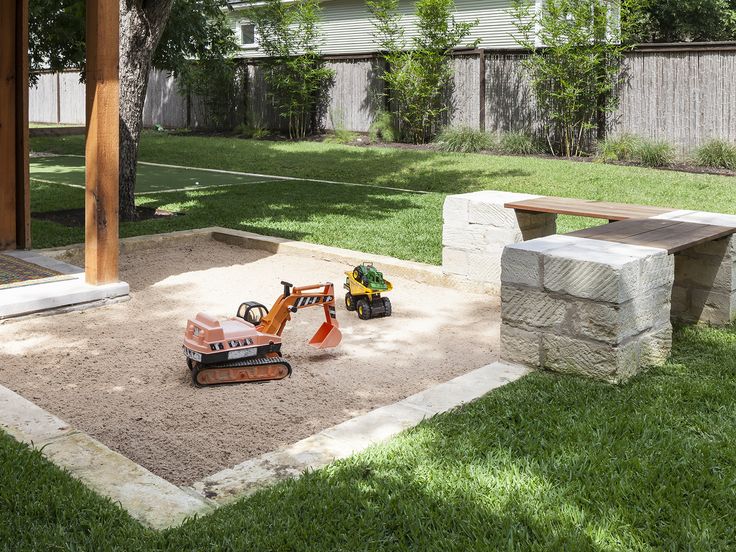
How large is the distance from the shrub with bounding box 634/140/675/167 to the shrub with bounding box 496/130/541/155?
251 centimetres

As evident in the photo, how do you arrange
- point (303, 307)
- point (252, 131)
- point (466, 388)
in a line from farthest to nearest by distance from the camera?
point (252, 131), point (303, 307), point (466, 388)

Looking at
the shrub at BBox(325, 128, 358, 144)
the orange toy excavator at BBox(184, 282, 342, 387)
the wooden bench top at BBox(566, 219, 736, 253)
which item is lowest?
the orange toy excavator at BBox(184, 282, 342, 387)

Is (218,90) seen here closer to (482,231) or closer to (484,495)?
(482,231)

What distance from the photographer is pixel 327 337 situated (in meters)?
5.89

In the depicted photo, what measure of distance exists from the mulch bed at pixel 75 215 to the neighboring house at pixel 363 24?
12.5 meters

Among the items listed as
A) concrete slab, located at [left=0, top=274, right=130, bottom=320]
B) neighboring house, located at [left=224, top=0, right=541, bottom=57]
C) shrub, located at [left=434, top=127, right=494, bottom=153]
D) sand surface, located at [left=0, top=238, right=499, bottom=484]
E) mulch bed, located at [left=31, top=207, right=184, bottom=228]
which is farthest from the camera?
neighboring house, located at [left=224, top=0, right=541, bottom=57]

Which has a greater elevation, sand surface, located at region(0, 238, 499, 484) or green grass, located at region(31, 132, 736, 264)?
green grass, located at region(31, 132, 736, 264)

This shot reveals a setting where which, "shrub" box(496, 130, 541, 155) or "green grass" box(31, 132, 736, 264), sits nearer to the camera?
"green grass" box(31, 132, 736, 264)

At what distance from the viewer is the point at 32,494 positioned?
11.7 ft

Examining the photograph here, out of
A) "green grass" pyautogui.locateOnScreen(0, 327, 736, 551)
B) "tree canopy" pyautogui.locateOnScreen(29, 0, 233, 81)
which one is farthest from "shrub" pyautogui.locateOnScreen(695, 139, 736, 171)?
"green grass" pyautogui.locateOnScreen(0, 327, 736, 551)

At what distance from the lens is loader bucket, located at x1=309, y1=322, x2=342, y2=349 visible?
19.3 ft

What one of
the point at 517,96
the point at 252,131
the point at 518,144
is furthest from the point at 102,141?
the point at 252,131

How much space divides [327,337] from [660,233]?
2269 mm

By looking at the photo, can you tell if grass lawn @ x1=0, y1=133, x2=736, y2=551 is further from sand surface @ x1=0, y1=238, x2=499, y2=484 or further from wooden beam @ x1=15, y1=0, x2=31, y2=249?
wooden beam @ x1=15, y1=0, x2=31, y2=249
